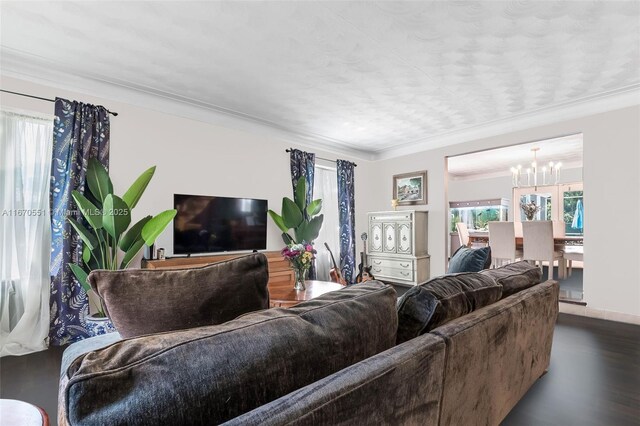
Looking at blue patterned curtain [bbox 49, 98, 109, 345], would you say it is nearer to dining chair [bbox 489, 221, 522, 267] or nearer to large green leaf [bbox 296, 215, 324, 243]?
large green leaf [bbox 296, 215, 324, 243]

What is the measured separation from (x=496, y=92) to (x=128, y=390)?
394 centimetres

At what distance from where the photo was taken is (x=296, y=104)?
3.63m

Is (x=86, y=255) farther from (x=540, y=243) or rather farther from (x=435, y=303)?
(x=540, y=243)

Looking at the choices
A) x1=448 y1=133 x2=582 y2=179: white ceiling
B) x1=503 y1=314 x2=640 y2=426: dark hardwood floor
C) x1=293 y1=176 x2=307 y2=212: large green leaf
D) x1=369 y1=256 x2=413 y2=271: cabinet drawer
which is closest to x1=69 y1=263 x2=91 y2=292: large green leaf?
x1=293 y1=176 x2=307 y2=212: large green leaf

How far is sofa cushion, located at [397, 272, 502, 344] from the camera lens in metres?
1.09

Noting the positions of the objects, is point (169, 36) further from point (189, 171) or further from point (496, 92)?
point (496, 92)

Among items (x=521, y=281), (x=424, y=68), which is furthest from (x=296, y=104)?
(x=521, y=281)

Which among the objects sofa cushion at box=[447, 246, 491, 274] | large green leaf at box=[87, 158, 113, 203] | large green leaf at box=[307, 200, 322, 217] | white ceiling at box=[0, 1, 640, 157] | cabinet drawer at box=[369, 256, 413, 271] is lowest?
cabinet drawer at box=[369, 256, 413, 271]

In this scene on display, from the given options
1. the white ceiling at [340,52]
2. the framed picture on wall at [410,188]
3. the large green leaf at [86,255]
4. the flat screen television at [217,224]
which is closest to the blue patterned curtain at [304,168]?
the flat screen television at [217,224]

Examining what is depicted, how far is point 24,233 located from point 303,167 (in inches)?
126

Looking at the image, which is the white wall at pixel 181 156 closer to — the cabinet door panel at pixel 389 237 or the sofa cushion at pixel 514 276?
the cabinet door panel at pixel 389 237

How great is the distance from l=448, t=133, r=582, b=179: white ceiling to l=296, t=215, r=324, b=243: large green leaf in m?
2.85

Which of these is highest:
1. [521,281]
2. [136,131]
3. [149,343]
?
[136,131]

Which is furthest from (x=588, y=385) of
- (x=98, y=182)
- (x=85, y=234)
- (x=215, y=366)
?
(x=98, y=182)
